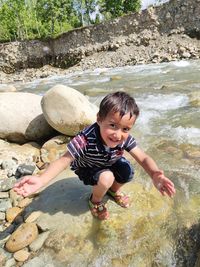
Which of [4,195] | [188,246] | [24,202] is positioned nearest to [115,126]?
[188,246]

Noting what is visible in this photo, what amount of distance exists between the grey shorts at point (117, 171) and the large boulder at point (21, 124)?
2439 millimetres

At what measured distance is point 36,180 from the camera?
7.95ft

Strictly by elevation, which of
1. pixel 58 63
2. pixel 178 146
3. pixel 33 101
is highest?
pixel 33 101

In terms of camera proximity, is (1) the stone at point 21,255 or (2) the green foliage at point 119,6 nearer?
(1) the stone at point 21,255

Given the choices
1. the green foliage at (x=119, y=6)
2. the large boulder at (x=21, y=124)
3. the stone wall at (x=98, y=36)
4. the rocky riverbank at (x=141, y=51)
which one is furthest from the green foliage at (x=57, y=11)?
the large boulder at (x=21, y=124)

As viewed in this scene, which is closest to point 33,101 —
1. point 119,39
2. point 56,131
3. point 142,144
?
point 56,131

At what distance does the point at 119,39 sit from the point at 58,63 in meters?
6.99

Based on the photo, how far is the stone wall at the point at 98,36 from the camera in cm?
2553

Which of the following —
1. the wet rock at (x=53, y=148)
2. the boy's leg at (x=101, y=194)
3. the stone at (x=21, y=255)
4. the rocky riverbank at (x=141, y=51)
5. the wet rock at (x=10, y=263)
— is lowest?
the rocky riverbank at (x=141, y=51)

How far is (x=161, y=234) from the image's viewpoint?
2.74 meters

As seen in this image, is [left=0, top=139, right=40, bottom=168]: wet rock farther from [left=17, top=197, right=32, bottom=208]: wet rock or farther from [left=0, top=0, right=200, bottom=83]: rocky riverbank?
[left=0, top=0, right=200, bottom=83]: rocky riverbank

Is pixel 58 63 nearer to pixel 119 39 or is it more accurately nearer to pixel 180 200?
pixel 119 39

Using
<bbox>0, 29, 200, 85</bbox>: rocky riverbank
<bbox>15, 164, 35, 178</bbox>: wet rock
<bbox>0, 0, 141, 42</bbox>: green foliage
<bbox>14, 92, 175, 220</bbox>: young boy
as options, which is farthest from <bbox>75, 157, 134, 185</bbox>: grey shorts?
<bbox>0, 0, 141, 42</bbox>: green foliage

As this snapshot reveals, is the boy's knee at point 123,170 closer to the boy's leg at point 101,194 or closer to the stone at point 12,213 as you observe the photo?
the boy's leg at point 101,194
